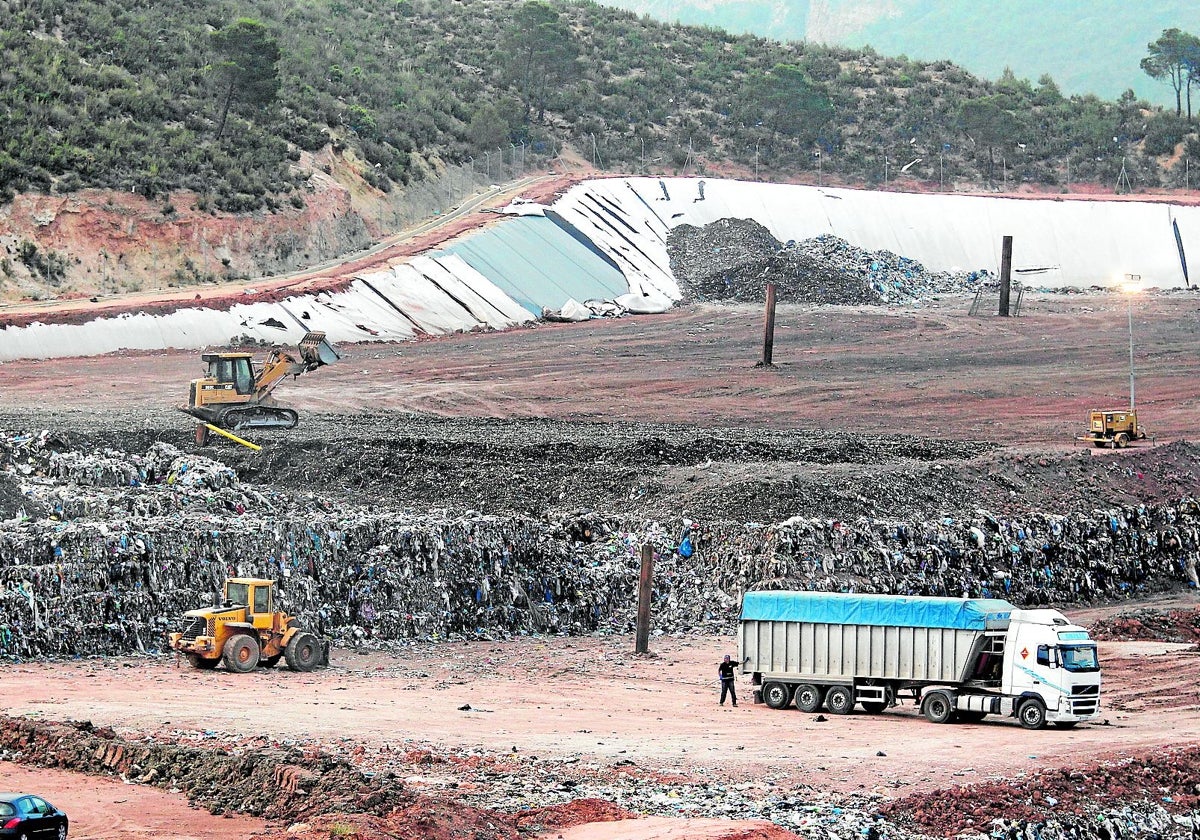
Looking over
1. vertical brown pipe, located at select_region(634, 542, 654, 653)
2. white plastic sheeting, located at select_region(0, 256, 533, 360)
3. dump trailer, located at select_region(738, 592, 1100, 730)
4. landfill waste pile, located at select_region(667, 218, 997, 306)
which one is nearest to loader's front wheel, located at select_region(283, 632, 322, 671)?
vertical brown pipe, located at select_region(634, 542, 654, 653)

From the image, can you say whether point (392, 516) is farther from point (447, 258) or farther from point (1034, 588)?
point (447, 258)

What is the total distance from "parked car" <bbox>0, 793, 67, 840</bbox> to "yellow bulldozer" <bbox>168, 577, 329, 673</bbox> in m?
9.41

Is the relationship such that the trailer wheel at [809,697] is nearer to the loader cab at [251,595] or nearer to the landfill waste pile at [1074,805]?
the landfill waste pile at [1074,805]

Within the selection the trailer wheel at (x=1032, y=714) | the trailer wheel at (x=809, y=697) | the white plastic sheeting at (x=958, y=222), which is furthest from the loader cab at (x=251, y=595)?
the white plastic sheeting at (x=958, y=222)

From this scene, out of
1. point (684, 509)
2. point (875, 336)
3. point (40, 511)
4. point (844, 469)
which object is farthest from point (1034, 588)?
point (875, 336)

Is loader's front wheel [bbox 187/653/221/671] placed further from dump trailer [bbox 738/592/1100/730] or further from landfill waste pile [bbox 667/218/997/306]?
landfill waste pile [bbox 667/218/997/306]

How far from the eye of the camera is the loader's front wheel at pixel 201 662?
21.7 meters

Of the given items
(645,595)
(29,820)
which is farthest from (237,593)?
(29,820)

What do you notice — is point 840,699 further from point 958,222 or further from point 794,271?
point 958,222

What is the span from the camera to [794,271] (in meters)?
63.2

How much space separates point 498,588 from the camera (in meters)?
26.7

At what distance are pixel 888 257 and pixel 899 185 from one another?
2006cm

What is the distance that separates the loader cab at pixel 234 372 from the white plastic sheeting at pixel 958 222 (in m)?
35.4

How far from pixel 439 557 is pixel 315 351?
A: 37.0 feet
